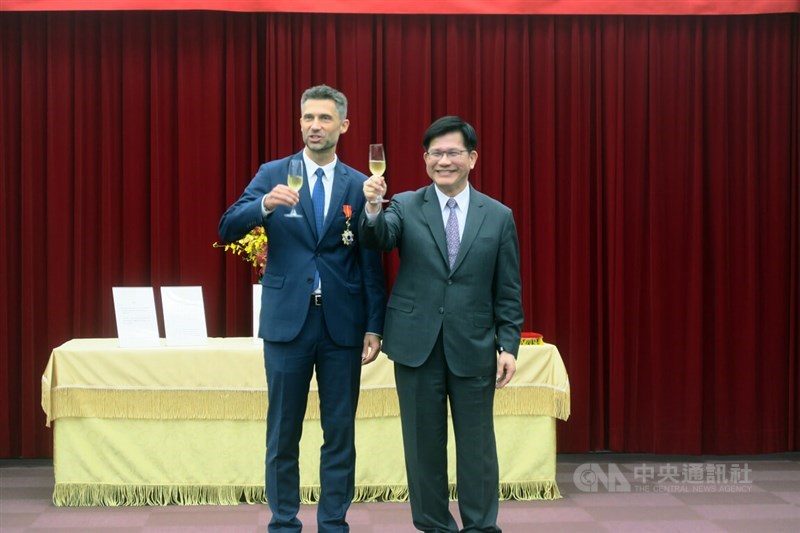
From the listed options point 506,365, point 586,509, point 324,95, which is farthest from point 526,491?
point 324,95

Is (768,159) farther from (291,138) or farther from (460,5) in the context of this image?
(291,138)

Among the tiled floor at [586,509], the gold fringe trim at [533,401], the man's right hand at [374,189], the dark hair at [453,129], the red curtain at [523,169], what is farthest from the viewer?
the red curtain at [523,169]

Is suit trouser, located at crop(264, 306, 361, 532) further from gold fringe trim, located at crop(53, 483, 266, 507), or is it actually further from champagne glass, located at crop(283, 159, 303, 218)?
gold fringe trim, located at crop(53, 483, 266, 507)

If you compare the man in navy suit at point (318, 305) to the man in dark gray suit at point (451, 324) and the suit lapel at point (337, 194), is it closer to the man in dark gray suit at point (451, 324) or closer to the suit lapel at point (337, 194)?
the suit lapel at point (337, 194)

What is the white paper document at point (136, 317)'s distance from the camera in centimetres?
416

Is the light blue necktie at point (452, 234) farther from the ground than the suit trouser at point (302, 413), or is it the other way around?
the light blue necktie at point (452, 234)

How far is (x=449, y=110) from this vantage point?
201 inches

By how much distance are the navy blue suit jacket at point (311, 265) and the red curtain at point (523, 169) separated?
2.04 meters

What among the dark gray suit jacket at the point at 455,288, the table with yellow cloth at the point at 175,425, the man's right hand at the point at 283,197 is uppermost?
the man's right hand at the point at 283,197

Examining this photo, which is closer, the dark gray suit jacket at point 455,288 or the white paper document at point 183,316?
the dark gray suit jacket at point 455,288

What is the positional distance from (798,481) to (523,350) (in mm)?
1706

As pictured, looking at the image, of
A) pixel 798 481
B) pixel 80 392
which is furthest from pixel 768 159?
pixel 80 392

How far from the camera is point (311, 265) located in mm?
2959

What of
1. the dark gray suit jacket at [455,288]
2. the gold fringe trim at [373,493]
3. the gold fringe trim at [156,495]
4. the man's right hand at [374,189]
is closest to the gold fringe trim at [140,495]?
the gold fringe trim at [156,495]
